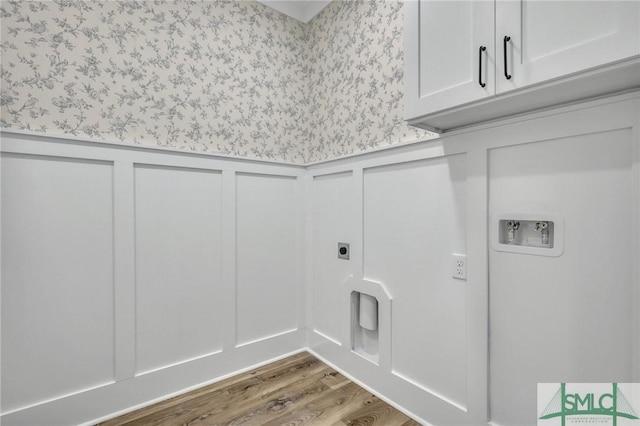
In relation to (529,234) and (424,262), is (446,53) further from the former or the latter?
(424,262)

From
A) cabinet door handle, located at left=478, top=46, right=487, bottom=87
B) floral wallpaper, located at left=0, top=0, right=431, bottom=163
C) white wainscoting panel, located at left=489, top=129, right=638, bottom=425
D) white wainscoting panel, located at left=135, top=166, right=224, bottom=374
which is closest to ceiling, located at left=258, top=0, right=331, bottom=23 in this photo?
floral wallpaper, located at left=0, top=0, right=431, bottom=163

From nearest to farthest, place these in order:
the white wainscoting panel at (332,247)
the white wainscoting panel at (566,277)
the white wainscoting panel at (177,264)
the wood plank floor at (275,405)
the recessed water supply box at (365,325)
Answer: the white wainscoting panel at (566,277), the wood plank floor at (275,405), the white wainscoting panel at (177,264), the recessed water supply box at (365,325), the white wainscoting panel at (332,247)

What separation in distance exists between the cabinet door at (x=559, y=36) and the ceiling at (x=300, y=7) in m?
1.67

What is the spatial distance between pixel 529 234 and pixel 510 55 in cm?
72

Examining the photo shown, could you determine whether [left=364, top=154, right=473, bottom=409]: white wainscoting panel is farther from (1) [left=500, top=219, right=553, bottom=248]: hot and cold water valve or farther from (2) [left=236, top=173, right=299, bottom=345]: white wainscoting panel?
(2) [left=236, top=173, right=299, bottom=345]: white wainscoting panel

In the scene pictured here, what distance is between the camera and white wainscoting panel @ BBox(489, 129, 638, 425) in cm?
103

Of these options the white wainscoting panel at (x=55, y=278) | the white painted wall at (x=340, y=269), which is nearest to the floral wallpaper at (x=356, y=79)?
the white painted wall at (x=340, y=269)

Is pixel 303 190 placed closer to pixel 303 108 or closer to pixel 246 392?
pixel 303 108

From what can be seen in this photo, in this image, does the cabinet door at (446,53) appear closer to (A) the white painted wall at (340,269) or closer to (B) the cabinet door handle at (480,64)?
(B) the cabinet door handle at (480,64)

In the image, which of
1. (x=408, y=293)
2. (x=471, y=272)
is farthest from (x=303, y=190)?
(x=471, y=272)

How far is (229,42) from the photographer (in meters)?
2.07

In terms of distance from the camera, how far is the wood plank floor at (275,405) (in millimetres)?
1591

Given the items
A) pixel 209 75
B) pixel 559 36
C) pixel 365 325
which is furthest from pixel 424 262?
pixel 209 75

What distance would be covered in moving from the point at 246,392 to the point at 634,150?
2.17 meters
